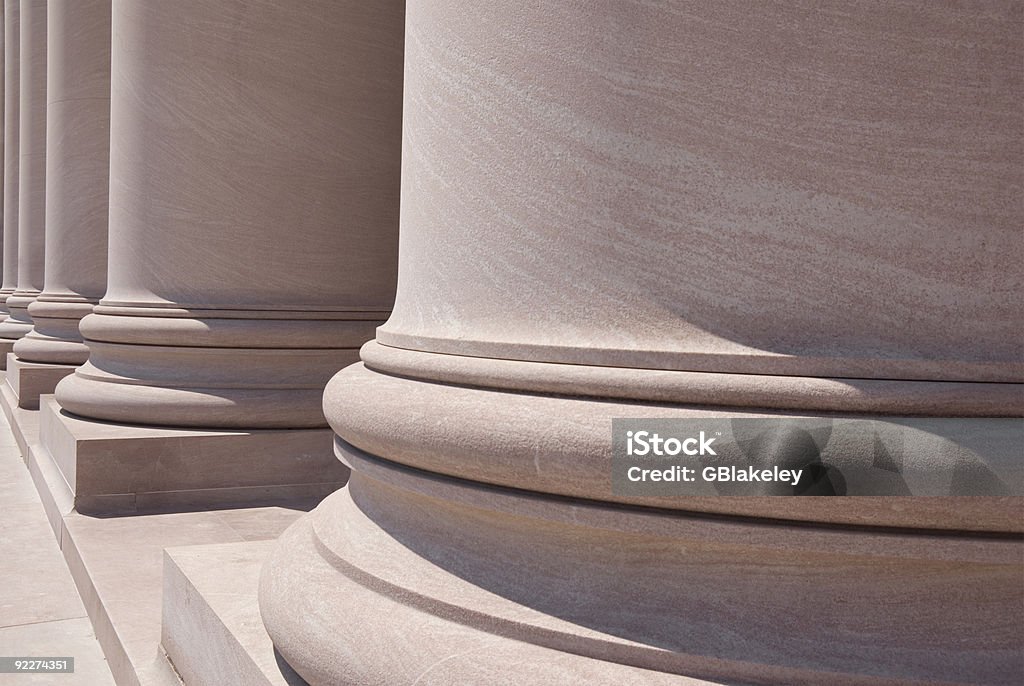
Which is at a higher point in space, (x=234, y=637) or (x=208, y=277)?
(x=208, y=277)

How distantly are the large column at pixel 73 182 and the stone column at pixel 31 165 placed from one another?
64.5 ft

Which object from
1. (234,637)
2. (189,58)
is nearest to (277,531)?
(234,637)

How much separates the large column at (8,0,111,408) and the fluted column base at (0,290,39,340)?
72.5 feet

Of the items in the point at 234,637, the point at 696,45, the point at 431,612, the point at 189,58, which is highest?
the point at 189,58

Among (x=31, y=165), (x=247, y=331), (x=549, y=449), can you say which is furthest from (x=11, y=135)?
(x=549, y=449)

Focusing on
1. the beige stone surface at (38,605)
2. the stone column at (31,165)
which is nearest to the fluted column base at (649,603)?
the beige stone surface at (38,605)

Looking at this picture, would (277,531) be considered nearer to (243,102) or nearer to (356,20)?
(243,102)

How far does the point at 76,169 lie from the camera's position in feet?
231

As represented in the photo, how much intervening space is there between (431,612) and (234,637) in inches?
228

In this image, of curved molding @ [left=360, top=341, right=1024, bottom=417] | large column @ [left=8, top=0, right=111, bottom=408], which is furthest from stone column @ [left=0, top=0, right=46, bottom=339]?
curved molding @ [left=360, top=341, right=1024, bottom=417]

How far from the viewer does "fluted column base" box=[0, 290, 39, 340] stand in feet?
304

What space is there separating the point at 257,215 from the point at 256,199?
67 cm

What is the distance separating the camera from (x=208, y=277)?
4328 centimetres
